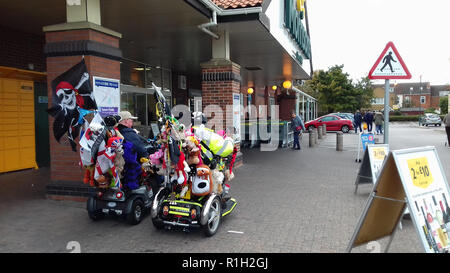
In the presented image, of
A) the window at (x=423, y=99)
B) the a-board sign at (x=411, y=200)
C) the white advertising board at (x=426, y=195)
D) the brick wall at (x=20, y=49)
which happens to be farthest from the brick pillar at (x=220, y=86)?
the window at (x=423, y=99)

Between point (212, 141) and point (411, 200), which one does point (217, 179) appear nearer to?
point (212, 141)

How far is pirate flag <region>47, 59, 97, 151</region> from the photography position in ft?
17.7

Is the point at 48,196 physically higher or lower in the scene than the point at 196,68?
lower

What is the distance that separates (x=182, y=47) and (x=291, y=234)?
7.93 metres

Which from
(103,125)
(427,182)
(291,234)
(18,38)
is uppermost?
(18,38)

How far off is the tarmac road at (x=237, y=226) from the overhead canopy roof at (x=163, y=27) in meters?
3.51

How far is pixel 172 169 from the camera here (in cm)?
461

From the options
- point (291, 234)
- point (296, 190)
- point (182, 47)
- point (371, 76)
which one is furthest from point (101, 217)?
point (182, 47)

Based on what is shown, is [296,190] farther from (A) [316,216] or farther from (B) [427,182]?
(B) [427,182]

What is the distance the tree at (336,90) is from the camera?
45.6 metres

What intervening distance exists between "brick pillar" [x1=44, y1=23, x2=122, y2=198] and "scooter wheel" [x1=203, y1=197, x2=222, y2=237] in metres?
2.60

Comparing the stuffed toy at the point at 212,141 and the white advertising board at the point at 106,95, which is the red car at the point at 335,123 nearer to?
the white advertising board at the point at 106,95

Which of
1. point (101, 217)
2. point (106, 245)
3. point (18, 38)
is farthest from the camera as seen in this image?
point (18, 38)

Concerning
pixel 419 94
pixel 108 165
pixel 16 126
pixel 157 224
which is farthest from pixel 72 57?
pixel 419 94
